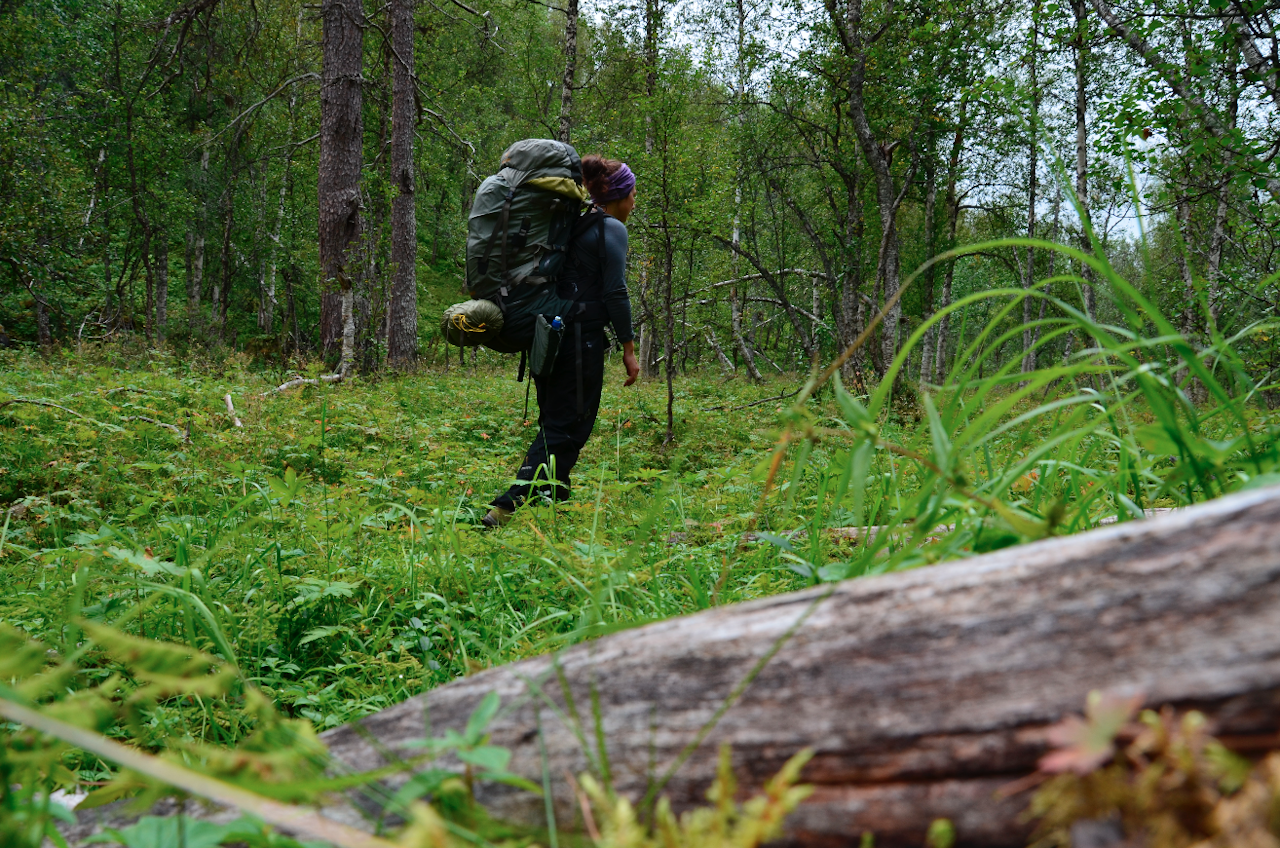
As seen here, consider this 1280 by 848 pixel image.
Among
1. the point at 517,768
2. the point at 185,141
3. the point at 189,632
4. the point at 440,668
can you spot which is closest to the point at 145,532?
the point at 189,632

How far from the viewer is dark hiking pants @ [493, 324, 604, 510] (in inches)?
166

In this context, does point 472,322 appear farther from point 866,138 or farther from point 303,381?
point 866,138

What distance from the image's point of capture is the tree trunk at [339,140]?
29.1 ft

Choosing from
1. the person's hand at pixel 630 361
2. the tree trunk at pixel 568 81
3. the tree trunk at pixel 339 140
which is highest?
the tree trunk at pixel 568 81

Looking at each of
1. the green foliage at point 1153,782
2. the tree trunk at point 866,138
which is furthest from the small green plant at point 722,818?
the tree trunk at point 866,138

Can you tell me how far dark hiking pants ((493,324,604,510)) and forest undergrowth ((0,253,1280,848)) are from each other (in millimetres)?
389

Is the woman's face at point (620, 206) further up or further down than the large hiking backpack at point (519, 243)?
further up

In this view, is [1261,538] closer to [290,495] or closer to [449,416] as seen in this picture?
[290,495]

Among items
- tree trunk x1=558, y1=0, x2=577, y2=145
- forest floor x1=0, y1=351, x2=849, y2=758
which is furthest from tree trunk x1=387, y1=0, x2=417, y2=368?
forest floor x1=0, y1=351, x2=849, y2=758

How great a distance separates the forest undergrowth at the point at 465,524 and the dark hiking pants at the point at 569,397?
1.28 ft

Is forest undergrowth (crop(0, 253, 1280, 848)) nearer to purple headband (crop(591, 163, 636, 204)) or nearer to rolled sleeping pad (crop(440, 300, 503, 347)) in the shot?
rolled sleeping pad (crop(440, 300, 503, 347))

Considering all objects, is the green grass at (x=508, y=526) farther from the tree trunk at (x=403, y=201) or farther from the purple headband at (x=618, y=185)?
the tree trunk at (x=403, y=201)

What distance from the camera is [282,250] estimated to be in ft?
70.2

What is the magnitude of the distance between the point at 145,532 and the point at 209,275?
102 ft
